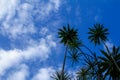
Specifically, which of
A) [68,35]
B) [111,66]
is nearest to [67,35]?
[68,35]

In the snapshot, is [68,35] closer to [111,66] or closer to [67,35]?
[67,35]

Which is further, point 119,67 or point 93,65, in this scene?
point 119,67

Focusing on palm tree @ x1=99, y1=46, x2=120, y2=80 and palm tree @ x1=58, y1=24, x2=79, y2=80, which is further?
palm tree @ x1=58, y1=24, x2=79, y2=80

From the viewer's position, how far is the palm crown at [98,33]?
73.8 meters

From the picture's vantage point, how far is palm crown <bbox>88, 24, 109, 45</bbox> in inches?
2904

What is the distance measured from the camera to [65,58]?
65.6 m

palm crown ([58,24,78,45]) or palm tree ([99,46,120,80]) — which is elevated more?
palm crown ([58,24,78,45])

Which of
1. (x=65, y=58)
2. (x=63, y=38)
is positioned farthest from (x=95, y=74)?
(x=63, y=38)

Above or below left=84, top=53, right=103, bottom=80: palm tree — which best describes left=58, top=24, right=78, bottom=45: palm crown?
above

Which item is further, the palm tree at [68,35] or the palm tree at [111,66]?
the palm tree at [68,35]

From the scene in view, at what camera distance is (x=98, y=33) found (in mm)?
73875

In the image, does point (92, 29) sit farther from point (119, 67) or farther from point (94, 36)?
point (119, 67)

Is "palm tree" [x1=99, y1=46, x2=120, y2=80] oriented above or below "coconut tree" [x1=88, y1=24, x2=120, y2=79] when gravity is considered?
below

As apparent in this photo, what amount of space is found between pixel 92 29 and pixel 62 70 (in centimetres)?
1624
